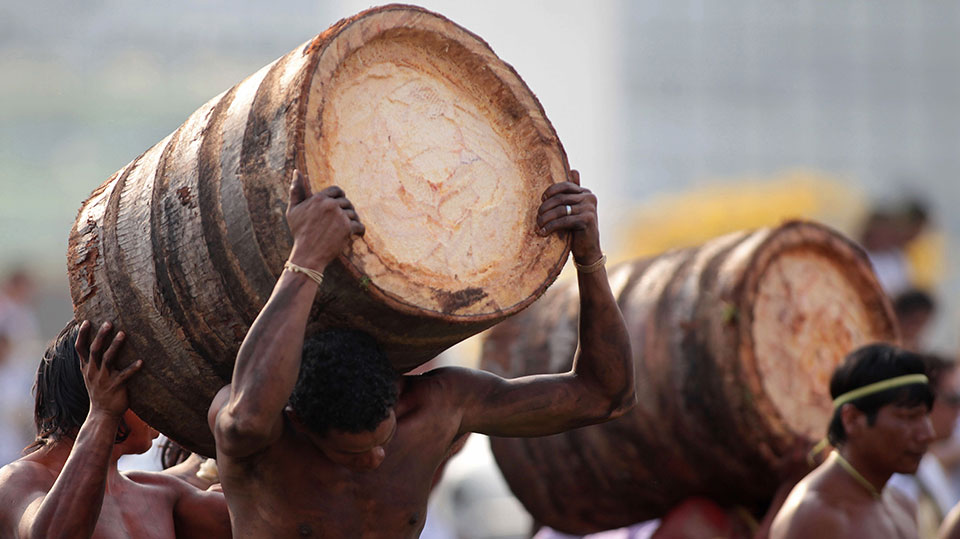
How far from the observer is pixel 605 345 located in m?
3.68

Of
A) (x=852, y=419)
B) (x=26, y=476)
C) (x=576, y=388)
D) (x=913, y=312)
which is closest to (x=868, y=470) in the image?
(x=852, y=419)

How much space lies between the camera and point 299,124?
308cm

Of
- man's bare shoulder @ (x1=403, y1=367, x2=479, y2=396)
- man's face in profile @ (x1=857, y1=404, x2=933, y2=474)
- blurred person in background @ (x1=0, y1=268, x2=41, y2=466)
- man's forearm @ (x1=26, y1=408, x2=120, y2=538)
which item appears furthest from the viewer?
blurred person in background @ (x1=0, y1=268, x2=41, y2=466)

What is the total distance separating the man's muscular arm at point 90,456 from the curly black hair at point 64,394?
288mm

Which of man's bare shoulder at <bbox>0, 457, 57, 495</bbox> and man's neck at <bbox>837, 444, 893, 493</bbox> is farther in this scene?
man's neck at <bbox>837, 444, 893, 493</bbox>

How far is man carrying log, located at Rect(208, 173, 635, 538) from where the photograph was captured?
3020 millimetres

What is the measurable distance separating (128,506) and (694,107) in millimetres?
65542

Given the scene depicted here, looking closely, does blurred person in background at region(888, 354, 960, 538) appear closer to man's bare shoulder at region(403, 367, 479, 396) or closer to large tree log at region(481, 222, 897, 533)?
large tree log at region(481, 222, 897, 533)

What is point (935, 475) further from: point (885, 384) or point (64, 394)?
point (64, 394)

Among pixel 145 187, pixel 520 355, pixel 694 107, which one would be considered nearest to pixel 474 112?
pixel 145 187

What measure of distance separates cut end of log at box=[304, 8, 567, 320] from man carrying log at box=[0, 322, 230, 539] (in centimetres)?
79

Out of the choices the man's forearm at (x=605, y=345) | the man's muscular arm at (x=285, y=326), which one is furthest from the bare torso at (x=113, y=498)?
the man's forearm at (x=605, y=345)

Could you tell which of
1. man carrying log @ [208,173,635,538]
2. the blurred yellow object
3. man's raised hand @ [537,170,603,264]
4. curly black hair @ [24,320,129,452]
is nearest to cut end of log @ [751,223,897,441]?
man carrying log @ [208,173,635,538]

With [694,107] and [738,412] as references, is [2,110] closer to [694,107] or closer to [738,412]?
[694,107]
